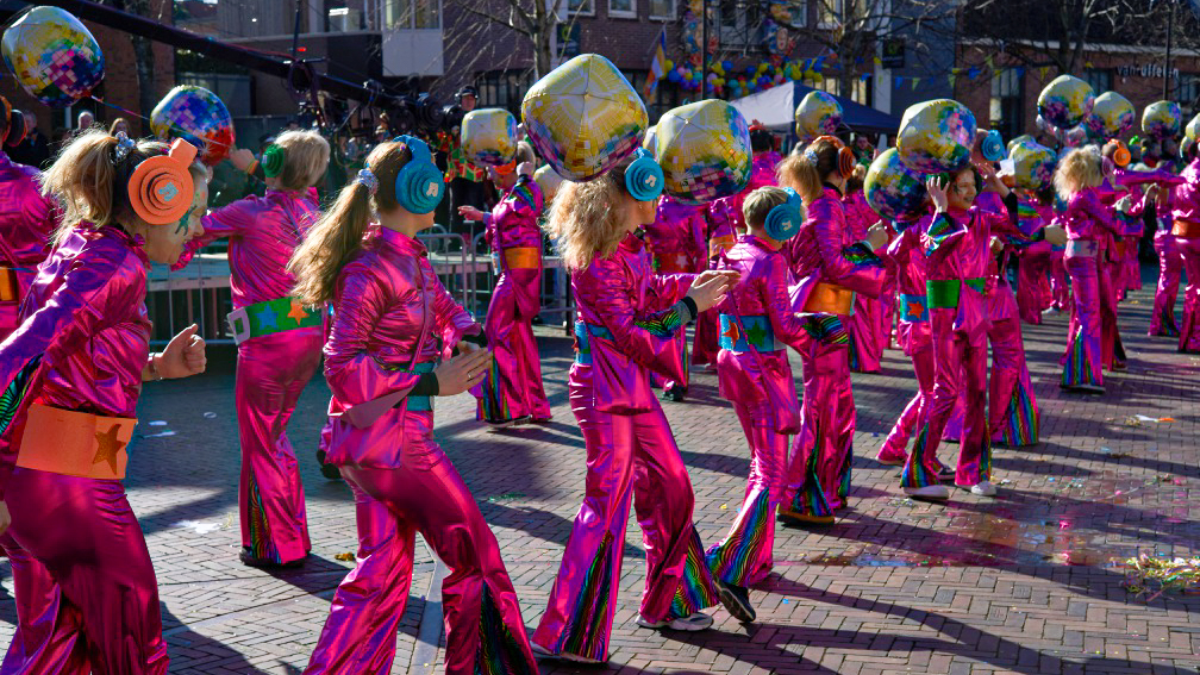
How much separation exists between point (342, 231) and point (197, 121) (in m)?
2.95

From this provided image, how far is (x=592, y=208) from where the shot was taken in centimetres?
462

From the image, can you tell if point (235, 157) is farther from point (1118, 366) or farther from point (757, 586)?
point (1118, 366)

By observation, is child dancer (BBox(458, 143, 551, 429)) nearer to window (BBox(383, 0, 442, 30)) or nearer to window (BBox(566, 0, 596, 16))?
window (BBox(566, 0, 596, 16))

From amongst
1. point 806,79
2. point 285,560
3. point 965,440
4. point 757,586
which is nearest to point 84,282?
point 285,560

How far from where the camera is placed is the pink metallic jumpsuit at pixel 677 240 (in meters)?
11.0

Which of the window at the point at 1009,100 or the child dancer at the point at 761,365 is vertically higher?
the window at the point at 1009,100

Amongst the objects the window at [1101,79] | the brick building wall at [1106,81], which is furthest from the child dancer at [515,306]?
the window at [1101,79]

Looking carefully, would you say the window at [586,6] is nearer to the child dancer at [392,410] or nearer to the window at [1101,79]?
the window at [1101,79]

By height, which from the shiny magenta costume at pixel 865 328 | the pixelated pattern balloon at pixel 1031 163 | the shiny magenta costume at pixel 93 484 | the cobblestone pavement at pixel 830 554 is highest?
the pixelated pattern balloon at pixel 1031 163

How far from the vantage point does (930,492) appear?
7297mm

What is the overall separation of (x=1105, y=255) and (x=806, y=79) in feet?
60.4

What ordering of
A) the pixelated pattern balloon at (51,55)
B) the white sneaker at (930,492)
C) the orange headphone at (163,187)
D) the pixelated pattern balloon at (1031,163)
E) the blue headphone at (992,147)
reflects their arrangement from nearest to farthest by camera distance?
the orange headphone at (163,187)
the pixelated pattern balloon at (51,55)
the white sneaker at (930,492)
the blue headphone at (992,147)
the pixelated pattern balloon at (1031,163)

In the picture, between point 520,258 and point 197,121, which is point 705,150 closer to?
point 197,121

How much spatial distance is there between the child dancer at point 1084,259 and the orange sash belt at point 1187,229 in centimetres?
221
